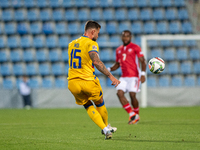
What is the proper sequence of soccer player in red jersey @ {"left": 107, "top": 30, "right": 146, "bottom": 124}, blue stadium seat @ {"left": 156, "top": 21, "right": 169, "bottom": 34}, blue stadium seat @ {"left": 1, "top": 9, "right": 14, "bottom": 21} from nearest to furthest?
1. soccer player in red jersey @ {"left": 107, "top": 30, "right": 146, "bottom": 124}
2. blue stadium seat @ {"left": 156, "top": 21, "right": 169, "bottom": 34}
3. blue stadium seat @ {"left": 1, "top": 9, "right": 14, "bottom": 21}

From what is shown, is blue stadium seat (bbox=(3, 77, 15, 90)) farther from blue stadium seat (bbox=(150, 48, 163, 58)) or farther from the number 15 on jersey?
the number 15 on jersey

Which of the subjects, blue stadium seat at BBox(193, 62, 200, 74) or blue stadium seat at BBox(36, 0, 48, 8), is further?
Answer: blue stadium seat at BBox(36, 0, 48, 8)

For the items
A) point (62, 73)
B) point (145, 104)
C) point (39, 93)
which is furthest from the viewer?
point (62, 73)

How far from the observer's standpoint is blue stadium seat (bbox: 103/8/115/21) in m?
19.9

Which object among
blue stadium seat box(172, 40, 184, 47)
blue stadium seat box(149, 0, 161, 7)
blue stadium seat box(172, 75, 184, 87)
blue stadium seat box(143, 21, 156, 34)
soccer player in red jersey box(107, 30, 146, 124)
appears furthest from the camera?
blue stadium seat box(149, 0, 161, 7)

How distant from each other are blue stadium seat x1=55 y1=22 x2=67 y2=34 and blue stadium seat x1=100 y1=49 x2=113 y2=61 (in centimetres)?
239

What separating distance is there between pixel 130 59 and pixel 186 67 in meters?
10.7

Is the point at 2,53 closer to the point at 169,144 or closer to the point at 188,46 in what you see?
the point at 188,46

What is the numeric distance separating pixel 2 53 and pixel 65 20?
384 cm

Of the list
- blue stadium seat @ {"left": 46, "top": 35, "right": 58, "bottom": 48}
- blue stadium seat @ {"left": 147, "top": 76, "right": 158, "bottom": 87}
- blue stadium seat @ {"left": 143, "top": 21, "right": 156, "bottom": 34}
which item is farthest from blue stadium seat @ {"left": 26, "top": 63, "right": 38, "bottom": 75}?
blue stadium seat @ {"left": 143, "top": 21, "right": 156, "bottom": 34}

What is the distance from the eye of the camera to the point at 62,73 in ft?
60.0

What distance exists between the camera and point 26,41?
19125 millimetres

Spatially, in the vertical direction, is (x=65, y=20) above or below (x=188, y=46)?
above

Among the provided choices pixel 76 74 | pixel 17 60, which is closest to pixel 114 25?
pixel 17 60
